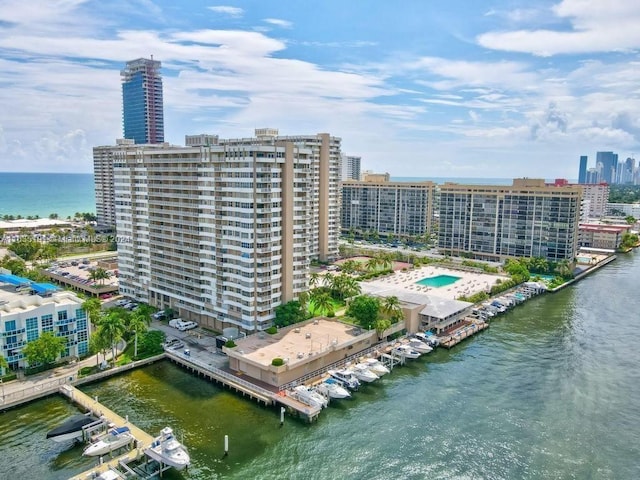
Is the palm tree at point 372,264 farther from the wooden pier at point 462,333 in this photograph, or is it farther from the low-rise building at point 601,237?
the low-rise building at point 601,237

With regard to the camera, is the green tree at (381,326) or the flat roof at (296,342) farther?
the green tree at (381,326)

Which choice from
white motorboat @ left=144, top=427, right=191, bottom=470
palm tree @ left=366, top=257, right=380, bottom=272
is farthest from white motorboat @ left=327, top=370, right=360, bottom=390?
palm tree @ left=366, top=257, right=380, bottom=272

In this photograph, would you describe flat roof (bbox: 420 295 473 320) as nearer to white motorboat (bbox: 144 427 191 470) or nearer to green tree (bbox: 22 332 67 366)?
white motorboat (bbox: 144 427 191 470)

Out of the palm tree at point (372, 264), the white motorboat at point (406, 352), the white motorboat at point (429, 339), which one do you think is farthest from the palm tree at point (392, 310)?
the palm tree at point (372, 264)

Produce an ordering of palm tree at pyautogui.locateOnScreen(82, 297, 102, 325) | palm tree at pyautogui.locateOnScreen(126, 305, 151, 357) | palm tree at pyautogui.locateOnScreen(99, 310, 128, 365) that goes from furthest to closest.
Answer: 1. palm tree at pyautogui.locateOnScreen(126, 305, 151, 357)
2. palm tree at pyautogui.locateOnScreen(82, 297, 102, 325)
3. palm tree at pyautogui.locateOnScreen(99, 310, 128, 365)

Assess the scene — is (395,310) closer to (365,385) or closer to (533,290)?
(365,385)

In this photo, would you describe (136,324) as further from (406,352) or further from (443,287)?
(443,287)
